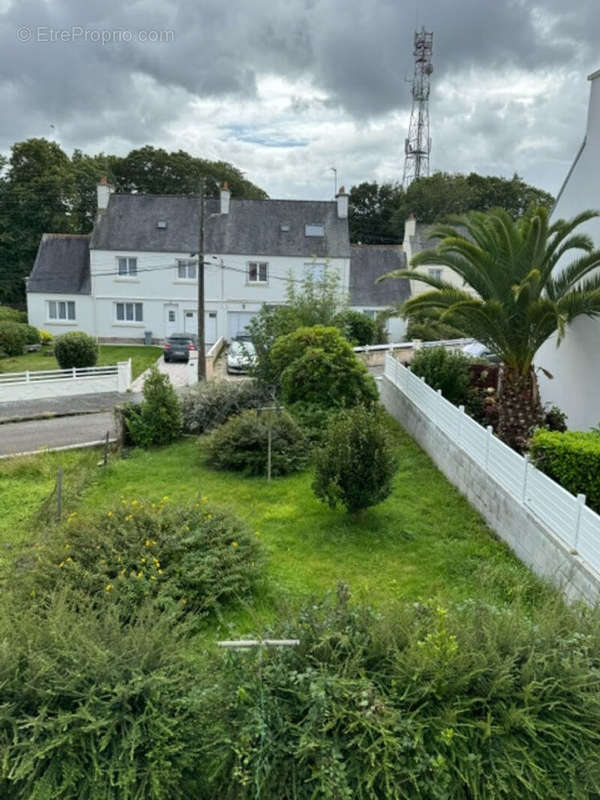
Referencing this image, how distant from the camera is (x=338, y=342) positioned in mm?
13992

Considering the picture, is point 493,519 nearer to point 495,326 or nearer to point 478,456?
point 478,456

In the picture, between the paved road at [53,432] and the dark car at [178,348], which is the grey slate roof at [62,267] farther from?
the paved road at [53,432]

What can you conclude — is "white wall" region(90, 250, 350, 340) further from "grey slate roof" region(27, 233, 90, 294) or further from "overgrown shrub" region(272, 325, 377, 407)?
"overgrown shrub" region(272, 325, 377, 407)

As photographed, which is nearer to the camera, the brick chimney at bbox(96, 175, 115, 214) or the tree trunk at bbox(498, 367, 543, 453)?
the tree trunk at bbox(498, 367, 543, 453)

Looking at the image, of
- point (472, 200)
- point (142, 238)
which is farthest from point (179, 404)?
point (472, 200)

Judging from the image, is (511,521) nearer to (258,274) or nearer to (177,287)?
(258,274)

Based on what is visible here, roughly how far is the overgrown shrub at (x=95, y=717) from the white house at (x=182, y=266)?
28.3m

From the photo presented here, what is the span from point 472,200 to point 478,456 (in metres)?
47.6

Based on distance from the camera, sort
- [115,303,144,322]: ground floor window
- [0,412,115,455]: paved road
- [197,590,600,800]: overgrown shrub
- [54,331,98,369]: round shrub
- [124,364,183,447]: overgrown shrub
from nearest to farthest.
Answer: [197,590,600,800]: overgrown shrub
[124,364,183,447]: overgrown shrub
[0,412,115,455]: paved road
[54,331,98,369]: round shrub
[115,303,144,322]: ground floor window

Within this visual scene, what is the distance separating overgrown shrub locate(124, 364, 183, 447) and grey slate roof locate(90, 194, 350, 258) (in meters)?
19.0

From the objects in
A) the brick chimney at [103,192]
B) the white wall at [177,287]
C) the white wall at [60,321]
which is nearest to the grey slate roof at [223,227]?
the brick chimney at [103,192]

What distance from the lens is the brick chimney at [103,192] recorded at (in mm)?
31297

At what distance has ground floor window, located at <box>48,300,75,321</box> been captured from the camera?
3225cm

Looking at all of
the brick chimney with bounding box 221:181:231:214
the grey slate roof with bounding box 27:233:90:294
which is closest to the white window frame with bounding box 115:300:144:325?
the grey slate roof with bounding box 27:233:90:294
